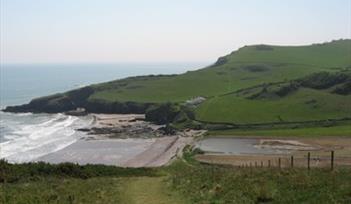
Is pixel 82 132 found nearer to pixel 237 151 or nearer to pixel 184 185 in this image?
pixel 237 151

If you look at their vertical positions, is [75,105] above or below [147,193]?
below

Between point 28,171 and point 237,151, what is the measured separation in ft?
149

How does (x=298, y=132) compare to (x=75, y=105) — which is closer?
(x=298, y=132)

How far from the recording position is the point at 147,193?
24.4 m

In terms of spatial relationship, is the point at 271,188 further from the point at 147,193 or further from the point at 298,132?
the point at 298,132

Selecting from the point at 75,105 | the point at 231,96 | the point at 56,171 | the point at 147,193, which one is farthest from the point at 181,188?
the point at 75,105

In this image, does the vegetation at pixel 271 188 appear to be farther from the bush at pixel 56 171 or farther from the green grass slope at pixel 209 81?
the green grass slope at pixel 209 81

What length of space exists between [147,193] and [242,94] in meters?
107

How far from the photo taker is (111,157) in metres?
73.1

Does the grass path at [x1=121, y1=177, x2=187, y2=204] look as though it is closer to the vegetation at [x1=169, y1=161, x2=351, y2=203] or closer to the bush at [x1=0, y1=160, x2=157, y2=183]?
the vegetation at [x1=169, y1=161, x2=351, y2=203]

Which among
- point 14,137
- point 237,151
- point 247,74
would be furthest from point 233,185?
point 247,74

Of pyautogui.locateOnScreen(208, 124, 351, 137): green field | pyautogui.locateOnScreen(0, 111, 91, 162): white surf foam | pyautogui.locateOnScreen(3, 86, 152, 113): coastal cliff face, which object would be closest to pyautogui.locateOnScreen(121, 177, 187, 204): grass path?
pyautogui.locateOnScreen(0, 111, 91, 162): white surf foam

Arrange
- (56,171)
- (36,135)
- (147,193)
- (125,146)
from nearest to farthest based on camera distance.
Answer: (147,193)
(56,171)
(125,146)
(36,135)

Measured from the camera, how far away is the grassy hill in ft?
351
